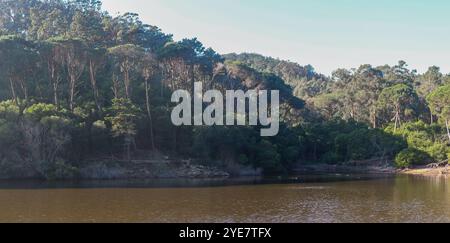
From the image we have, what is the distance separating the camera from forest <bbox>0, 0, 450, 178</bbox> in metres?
47.9

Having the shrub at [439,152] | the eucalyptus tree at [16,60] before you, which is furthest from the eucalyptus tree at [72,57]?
the shrub at [439,152]

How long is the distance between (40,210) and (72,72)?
28.2 m

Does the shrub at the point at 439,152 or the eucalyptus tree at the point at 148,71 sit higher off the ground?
the eucalyptus tree at the point at 148,71

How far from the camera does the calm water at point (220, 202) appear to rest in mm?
26391

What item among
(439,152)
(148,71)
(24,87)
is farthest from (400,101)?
(24,87)

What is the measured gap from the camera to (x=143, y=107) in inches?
2259

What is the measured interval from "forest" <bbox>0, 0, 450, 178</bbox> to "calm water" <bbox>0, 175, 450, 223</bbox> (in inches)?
309

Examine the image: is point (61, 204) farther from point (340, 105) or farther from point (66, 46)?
point (340, 105)

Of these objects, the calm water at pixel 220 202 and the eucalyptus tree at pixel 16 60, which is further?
the eucalyptus tree at pixel 16 60

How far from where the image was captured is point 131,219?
83.8 feet

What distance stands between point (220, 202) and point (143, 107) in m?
27.5

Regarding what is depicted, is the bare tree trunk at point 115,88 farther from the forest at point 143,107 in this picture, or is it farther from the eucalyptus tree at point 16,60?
the eucalyptus tree at point 16,60

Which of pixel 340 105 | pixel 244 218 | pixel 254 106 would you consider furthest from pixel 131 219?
pixel 340 105

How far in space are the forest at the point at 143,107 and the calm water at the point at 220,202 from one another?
7.85 m
